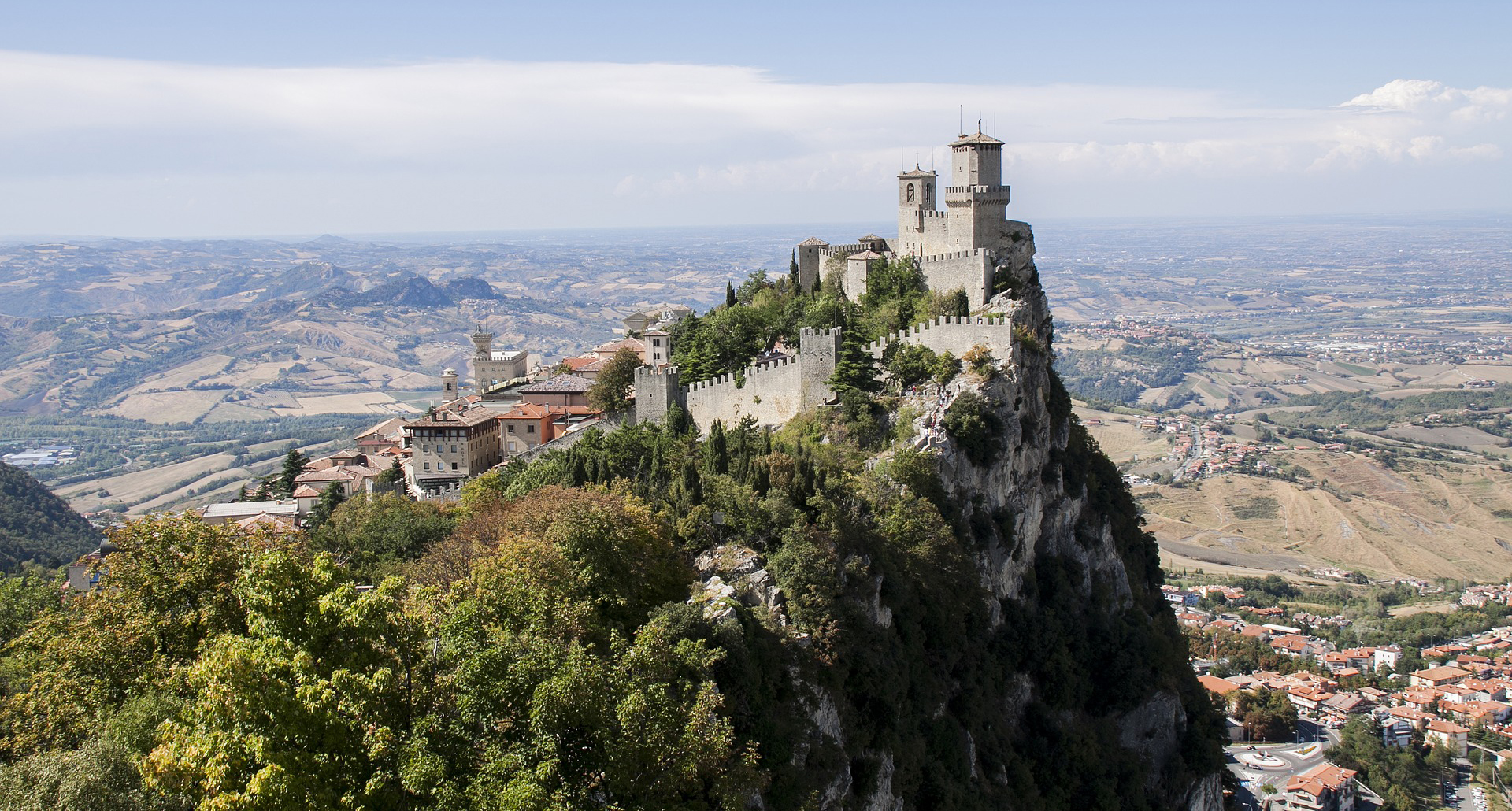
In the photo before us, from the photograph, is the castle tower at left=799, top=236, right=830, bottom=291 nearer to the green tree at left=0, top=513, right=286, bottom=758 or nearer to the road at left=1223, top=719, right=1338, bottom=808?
the road at left=1223, top=719, right=1338, bottom=808

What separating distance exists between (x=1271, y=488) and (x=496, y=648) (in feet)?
557

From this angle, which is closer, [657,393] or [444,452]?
[657,393]

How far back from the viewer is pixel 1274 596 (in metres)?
130

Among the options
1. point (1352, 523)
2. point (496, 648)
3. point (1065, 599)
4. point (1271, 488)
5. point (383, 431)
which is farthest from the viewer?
point (1271, 488)

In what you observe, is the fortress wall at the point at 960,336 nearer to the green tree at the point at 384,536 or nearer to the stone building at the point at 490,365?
the green tree at the point at 384,536

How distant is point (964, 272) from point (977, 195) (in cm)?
377

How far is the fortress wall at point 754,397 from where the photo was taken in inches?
2003

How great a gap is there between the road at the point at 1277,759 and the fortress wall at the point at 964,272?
3948 cm

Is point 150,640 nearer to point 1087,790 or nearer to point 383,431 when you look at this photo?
point 1087,790

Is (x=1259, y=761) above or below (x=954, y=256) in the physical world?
below

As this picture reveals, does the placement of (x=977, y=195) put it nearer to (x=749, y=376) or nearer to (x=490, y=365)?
(x=749, y=376)

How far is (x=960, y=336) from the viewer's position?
50531mm

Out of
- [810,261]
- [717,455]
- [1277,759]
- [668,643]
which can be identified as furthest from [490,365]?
[668,643]

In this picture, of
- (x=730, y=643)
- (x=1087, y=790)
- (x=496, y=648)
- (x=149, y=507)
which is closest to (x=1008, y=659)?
(x=1087, y=790)
